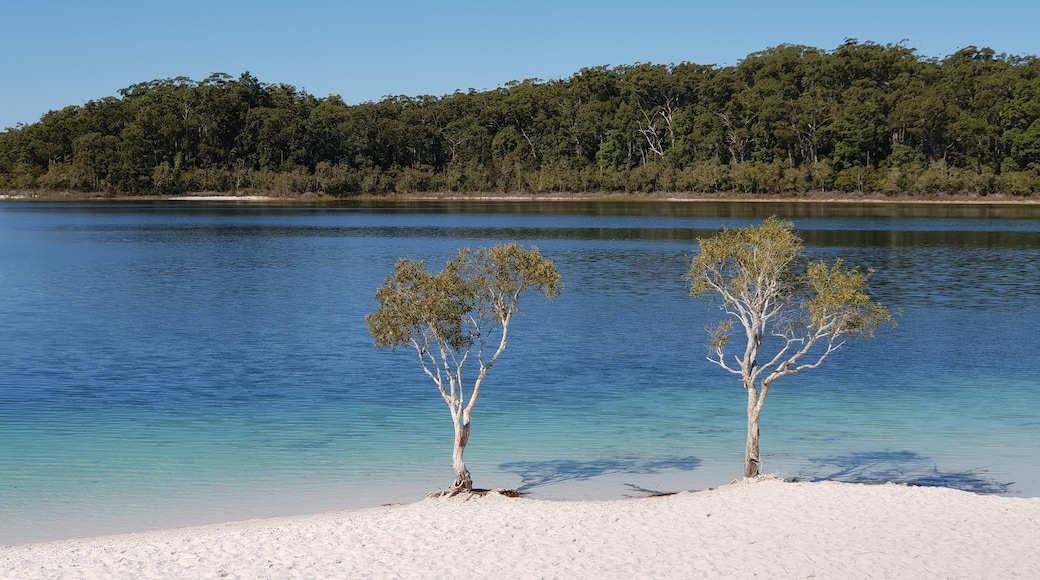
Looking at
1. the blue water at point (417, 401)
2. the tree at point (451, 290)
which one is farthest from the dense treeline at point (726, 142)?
the tree at point (451, 290)

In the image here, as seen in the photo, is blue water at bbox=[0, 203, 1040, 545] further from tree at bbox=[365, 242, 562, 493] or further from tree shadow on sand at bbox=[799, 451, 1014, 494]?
tree at bbox=[365, 242, 562, 493]

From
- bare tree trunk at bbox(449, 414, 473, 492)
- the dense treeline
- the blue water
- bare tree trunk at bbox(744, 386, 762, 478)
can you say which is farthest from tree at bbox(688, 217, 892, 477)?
the dense treeline

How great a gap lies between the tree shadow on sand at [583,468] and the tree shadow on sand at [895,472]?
2415 mm

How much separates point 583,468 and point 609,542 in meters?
5.69

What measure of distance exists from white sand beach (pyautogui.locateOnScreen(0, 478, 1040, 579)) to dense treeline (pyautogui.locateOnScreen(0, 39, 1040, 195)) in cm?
14715

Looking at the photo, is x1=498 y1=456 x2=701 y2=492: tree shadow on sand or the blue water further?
x1=498 y1=456 x2=701 y2=492: tree shadow on sand

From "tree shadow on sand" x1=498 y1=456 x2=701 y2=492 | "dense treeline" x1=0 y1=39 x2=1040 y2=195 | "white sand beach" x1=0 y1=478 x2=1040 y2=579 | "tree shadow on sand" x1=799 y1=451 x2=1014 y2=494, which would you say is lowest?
"tree shadow on sand" x1=799 y1=451 x2=1014 y2=494

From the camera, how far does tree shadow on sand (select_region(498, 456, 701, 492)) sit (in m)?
19.2

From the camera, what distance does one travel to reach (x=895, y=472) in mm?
19719

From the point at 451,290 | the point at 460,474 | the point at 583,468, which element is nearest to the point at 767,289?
the point at 583,468

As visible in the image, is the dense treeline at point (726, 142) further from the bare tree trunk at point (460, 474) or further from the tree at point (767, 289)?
the bare tree trunk at point (460, 474)

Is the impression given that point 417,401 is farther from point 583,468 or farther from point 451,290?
point 451,290

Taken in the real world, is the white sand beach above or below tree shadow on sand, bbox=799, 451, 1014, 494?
above

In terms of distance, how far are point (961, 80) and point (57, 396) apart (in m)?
169
